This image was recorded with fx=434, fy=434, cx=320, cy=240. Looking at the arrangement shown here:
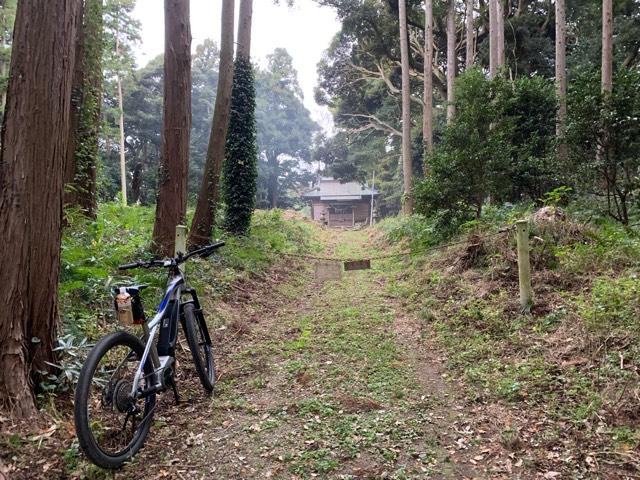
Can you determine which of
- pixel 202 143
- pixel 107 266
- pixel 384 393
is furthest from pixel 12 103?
pixel 202 143

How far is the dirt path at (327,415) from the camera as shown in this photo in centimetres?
281

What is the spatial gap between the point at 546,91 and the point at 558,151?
9.65 feet

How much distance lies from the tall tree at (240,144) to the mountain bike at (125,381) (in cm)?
796

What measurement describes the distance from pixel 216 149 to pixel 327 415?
6.69 meters

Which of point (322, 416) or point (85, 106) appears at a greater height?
point (85, 106)

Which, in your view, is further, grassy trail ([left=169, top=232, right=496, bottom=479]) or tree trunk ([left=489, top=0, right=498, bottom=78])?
tree trunk ([left=489, top=0, right=498, bottom=78])

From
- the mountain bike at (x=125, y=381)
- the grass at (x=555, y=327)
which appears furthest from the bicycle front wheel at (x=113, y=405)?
the grass at (x=555, y=327)

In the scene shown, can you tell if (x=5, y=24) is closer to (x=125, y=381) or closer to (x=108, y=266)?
(x=108, y=266)

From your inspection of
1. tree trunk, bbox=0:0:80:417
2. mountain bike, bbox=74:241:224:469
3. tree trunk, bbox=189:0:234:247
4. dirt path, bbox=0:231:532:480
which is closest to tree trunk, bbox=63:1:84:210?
tree trunk, bbox=189:0:234:247

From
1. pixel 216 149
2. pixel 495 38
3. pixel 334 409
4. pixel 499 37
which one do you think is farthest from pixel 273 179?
pixel 334 409

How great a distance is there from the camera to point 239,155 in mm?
11383

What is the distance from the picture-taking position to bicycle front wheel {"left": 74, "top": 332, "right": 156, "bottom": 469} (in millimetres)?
2463

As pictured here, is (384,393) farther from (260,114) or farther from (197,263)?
(260,114)

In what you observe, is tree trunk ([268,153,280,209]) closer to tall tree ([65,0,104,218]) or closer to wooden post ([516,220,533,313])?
tall tree ([65,0,104,218])
